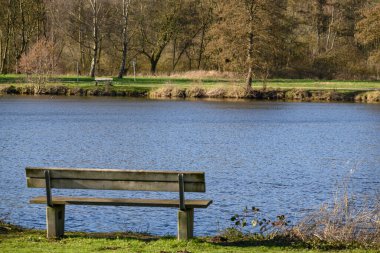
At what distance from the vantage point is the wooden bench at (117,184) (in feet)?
40.5

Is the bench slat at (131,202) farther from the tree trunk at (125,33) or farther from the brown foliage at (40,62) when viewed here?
the tree trunk at (125,33)

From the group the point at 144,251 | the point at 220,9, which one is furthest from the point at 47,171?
the point at 220,9

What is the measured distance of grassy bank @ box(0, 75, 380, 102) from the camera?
64250 millimetres

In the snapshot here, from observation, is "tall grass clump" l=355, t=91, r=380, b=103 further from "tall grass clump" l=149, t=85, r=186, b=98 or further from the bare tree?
the bare tree

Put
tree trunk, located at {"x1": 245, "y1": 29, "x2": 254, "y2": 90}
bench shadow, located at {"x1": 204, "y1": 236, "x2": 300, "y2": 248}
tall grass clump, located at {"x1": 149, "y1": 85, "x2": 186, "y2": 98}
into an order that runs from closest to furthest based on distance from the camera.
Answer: bench shadow, located at {"x1": 204, "y1": 236, "x2": 300, "y2": 248} < tall grass clump, located at {"x1": 149, "y1": 85, "x2": 186, "y2": 98} < tree trunk, located at {"x1": 245, "y1": 29, "x2": 254, "y2": 90}

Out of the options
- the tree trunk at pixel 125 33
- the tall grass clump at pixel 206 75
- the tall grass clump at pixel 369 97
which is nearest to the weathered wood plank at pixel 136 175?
the tall grass clump at pixel 369 97

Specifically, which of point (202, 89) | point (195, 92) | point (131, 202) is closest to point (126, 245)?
point (131, 202)

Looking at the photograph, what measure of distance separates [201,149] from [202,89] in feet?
103

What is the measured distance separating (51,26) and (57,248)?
7265cm

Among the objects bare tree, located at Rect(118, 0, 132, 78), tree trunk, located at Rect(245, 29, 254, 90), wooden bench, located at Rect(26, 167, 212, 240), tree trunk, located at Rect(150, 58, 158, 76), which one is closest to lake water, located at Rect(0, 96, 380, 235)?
wooden bench, located at Rect(26, 167, 212, 240)

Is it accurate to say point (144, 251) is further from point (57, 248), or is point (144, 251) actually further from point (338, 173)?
point (338, 173)

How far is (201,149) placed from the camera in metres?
34.3

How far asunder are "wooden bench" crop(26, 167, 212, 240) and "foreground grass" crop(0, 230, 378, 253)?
14.4 inches

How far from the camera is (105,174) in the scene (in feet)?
40.7
